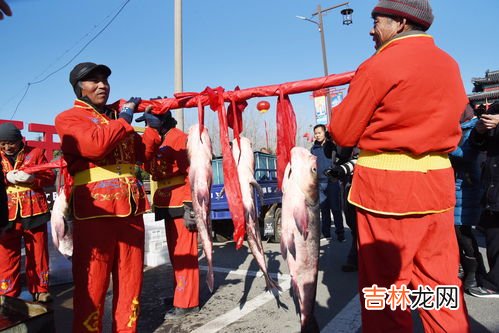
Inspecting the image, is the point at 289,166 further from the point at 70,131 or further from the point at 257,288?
the point at 257,288

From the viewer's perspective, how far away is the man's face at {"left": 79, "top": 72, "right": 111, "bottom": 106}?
265 cm

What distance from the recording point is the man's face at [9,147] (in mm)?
4195

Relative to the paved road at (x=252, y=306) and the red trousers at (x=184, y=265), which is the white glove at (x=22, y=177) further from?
the red trousers at (x=184, y=265)

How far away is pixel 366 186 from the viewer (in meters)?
1.90

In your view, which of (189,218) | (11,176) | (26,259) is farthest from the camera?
(26,259)

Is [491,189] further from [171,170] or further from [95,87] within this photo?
[95,87]

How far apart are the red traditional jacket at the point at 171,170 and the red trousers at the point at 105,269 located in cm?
101

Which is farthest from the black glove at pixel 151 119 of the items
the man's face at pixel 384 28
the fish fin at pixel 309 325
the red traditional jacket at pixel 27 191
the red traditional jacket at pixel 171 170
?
the red traditional jacket at pixel 27 191

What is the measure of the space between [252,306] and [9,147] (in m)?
3.32

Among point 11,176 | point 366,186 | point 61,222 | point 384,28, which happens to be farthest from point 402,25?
point 11,176

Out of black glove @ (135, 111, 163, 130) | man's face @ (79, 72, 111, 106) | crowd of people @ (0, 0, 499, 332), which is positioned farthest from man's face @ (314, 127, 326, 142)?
man's face @ (79, 72, 111, 106)

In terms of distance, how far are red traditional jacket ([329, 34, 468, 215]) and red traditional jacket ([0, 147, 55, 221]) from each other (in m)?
3.78

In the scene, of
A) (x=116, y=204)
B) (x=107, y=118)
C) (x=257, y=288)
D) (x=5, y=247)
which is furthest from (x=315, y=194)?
(x=5, y=247)

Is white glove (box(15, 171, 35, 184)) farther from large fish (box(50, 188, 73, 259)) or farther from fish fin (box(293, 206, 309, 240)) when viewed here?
fish fin (box(293, 206, 309, 240))
